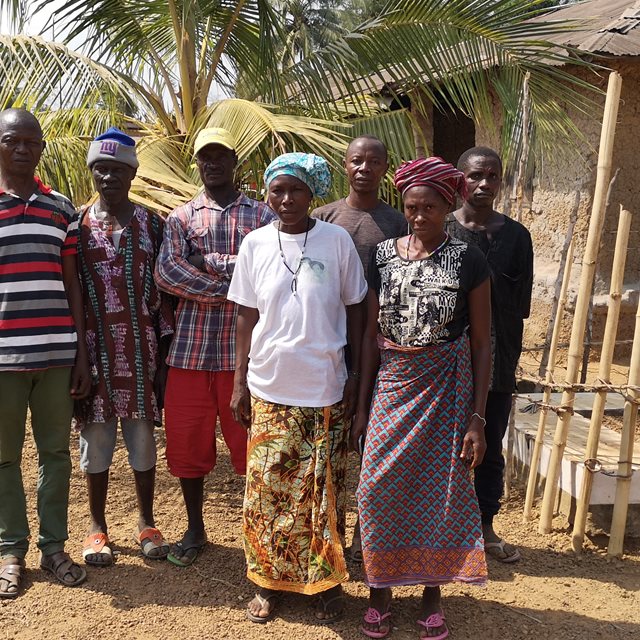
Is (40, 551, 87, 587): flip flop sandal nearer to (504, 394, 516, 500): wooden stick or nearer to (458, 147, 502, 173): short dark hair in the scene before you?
(504, 394, 516, 500): wooden stick

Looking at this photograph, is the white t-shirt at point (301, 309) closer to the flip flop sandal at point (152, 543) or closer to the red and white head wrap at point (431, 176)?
the red and white head wrap at point (431, 176)

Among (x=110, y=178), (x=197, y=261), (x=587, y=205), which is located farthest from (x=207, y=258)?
(x=587, y=205)

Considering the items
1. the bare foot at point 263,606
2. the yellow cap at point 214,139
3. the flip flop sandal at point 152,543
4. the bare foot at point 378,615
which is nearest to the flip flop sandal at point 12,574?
the flip flop sandal at point 152,543

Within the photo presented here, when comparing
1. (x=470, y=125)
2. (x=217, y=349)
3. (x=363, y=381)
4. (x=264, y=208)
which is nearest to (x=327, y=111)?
(x=264, y=208)

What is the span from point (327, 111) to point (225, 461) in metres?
2.58

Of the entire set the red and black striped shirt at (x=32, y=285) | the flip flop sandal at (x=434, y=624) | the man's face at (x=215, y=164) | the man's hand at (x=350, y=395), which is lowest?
the flip flop sandal at (x=434, y=624)

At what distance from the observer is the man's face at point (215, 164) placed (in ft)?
10.1

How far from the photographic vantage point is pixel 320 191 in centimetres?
272

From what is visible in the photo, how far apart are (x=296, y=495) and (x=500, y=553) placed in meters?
1.19

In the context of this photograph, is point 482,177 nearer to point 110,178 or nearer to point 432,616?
point 110,178

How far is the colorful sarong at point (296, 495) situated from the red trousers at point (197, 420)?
0.43m

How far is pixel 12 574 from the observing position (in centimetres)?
304

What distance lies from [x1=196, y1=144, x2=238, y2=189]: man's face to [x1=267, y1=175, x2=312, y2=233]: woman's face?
1.57ft

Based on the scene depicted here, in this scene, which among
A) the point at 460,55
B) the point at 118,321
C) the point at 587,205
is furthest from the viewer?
the point at 587,205
